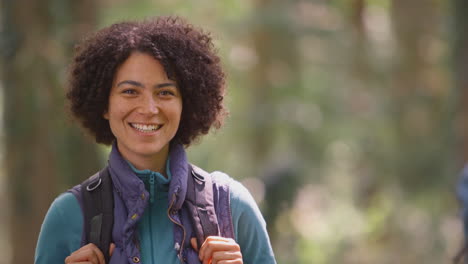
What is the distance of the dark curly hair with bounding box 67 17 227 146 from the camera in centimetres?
286

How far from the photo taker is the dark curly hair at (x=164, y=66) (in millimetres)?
2859

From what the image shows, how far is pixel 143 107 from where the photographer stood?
281 centimetres

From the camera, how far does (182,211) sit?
9.16 feet

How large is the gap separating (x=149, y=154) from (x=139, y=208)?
0.24 meters

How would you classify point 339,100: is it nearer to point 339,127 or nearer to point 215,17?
point 339,127

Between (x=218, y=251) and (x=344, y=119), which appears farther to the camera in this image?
(x=344, y=119)

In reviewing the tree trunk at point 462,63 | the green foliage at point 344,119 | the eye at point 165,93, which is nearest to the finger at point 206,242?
the eye at point 165,93

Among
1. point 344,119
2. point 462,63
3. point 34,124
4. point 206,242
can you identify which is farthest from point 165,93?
point 344,119

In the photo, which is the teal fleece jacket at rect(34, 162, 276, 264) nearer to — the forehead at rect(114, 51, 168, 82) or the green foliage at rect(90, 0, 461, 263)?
the forehead at rect(114, 51, 168, 82)

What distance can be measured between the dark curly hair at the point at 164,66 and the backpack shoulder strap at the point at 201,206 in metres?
0.27

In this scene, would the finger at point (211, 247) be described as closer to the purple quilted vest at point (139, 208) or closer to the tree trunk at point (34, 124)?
the purple quilted vest at point (139, 208)

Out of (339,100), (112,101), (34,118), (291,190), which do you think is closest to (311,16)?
(339,100)

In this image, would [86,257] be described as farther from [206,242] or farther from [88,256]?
[206,242]

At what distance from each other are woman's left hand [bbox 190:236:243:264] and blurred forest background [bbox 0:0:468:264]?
20.4 ft
